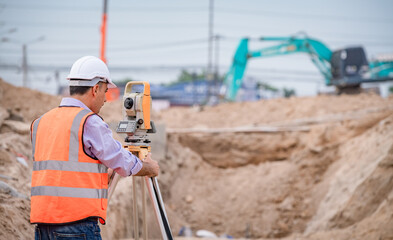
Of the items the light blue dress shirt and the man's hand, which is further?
the man's hand

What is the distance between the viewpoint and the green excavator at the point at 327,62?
1475 cm

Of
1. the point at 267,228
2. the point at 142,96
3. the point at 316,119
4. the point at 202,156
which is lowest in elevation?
the point at 267,228

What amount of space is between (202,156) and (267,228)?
10.1ft

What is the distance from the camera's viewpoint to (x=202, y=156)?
11.5 meters

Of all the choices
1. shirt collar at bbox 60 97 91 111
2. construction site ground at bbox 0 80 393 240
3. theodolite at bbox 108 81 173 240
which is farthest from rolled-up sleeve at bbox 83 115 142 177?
construction site ground at bbox 0 80 393 240

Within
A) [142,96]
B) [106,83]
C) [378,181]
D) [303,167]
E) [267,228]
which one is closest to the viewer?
[106,83]

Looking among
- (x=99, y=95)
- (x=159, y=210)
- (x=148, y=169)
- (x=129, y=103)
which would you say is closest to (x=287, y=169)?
(x=159, y=210)

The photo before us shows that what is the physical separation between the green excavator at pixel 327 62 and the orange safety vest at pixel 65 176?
13.2 m

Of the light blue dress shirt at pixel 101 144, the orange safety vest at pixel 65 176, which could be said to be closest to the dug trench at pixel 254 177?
the light blue dress shirt at pixel 101 144

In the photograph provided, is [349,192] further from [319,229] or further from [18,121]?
[18,121]

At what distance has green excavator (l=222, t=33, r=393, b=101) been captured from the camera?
14750 millimetres

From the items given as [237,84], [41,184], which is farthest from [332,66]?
[41,184]

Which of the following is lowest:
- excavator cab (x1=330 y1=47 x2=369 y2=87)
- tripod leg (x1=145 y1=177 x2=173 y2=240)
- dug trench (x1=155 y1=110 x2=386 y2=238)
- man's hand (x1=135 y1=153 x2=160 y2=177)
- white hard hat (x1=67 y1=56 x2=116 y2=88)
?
dug trench (x1=155 y1=110 x2=386 y2=238)

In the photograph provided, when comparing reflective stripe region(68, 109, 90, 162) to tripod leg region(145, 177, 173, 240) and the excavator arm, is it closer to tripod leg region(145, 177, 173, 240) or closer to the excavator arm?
tripod leg region(145, 177, 173, 240)
